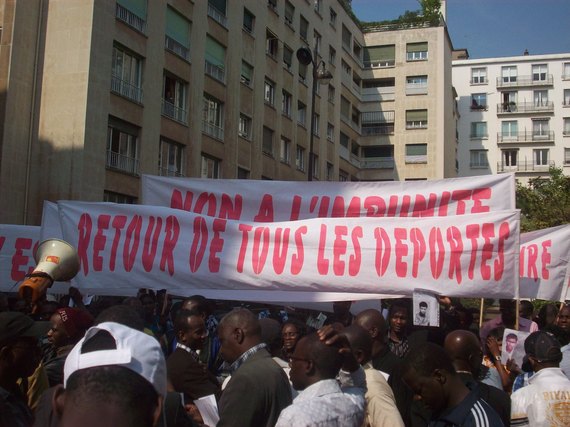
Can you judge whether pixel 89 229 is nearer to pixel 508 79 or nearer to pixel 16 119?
pixel 16 119

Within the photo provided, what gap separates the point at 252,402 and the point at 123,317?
2.67ft

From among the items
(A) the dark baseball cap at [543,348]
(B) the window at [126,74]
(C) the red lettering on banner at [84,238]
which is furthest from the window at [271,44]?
(A) the dark baseball cap at [543,348]

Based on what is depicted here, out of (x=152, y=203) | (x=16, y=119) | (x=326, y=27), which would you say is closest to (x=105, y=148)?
(x=16, y=119)

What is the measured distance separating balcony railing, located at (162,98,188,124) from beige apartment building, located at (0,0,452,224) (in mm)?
53

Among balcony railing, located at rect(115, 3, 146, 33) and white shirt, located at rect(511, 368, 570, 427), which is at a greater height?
balcony railing, located at rect(115, 3, 146, 33)

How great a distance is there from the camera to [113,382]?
153cm

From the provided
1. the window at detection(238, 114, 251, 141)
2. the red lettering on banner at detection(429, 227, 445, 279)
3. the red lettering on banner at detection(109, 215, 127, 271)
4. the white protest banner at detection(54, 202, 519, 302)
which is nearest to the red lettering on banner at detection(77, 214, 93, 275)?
the white protest banner at detection(54, 202, 519, 302)

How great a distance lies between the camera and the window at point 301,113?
117 feet

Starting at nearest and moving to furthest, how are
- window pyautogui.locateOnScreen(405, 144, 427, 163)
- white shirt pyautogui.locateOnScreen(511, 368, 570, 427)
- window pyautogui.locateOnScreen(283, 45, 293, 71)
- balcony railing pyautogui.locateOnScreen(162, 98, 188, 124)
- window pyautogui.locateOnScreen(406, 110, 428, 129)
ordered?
white shirt pyautogui.locateOnScreen(511, 368, 570, 427)
balcony railing pyautogui.locateOnScreen(162, 98, 188, 124)
window pyautogui.locateOnScreen(283, 45, 293, 71)
window pyautogui.locateOnScreen(405, 144, 427, 163)
window pyautogui.locateOnScreen(406, 110, 428, 129)

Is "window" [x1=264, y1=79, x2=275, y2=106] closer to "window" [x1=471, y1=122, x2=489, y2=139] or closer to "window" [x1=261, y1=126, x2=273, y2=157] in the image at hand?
"window" [x1=261, y1=126, x2=273, y2=157]

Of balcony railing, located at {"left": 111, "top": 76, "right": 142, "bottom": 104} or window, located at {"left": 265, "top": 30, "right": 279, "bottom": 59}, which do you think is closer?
balcony railing, located at {"left": 111, "top": 76, "right": 142, "bottom": 104}

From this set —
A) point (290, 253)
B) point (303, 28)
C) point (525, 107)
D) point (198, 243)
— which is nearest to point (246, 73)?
point (303, 28)

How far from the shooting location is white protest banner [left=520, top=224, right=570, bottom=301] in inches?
312

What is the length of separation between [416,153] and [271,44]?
58.9ft
